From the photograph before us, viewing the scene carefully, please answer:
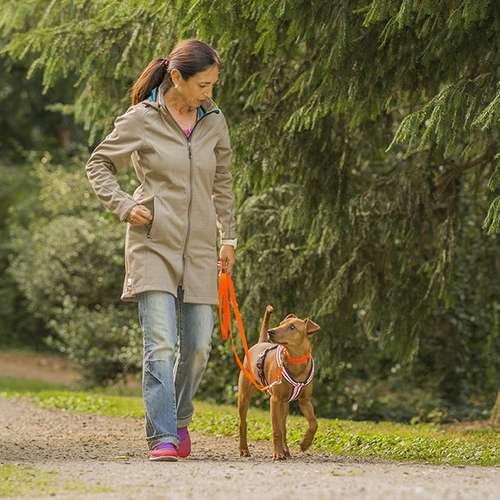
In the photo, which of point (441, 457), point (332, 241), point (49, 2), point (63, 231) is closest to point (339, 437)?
point (441, 457)

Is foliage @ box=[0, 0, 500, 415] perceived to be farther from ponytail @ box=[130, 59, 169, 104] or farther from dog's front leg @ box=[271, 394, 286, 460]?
dog's front leg @ box=[271, 394, 286, 460]

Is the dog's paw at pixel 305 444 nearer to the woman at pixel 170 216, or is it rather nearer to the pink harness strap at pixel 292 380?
the pink harness strap at pixel 292 380

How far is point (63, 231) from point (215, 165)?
37.4ft

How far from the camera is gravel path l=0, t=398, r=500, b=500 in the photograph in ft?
17.3

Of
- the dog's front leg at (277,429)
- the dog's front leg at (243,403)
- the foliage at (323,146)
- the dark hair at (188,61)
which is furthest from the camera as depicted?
the foliage at (323,146)

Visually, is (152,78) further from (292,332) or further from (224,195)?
(292,332)

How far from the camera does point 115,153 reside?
6.98 metres

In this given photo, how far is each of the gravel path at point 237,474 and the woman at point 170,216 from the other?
1.40 ft

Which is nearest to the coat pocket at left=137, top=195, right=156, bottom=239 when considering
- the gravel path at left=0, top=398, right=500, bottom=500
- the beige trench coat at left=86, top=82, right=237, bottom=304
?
the beige trench coat at left=86, top=82, right=237, bottom=304

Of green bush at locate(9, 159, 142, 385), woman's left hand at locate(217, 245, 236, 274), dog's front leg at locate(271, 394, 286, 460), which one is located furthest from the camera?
green bush at locate(9, 159, 142, 385)

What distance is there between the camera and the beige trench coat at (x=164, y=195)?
6887mm

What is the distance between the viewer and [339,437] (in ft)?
29.5

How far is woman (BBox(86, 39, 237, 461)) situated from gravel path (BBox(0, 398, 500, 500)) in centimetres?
43

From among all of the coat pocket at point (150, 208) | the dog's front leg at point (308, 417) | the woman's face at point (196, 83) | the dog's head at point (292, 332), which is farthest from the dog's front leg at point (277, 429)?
the woman's face at point (196, 83)
